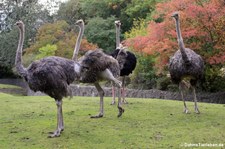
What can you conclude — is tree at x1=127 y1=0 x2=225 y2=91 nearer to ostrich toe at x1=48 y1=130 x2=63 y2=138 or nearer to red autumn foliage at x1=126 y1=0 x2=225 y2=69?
red autumn foliage at x1=126 y1=0 x2=225 y2=69

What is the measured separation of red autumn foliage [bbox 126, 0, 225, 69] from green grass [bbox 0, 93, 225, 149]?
521cm

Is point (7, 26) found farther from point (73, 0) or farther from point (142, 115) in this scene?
point (142, 115)

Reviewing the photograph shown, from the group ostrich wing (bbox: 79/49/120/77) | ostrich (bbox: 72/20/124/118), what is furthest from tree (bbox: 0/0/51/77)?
ostrich wing (bbox: 79/49/120/77)

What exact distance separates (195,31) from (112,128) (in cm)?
835

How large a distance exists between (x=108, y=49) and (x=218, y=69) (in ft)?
38.6

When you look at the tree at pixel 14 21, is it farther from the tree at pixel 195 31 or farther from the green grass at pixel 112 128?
the green grass at pixel 112 128

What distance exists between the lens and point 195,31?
15203 millimetres

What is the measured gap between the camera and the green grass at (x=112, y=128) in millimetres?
6863

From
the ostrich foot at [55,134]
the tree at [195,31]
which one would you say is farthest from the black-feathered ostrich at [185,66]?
the tree at [195,31]

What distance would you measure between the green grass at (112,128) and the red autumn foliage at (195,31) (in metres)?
5.21

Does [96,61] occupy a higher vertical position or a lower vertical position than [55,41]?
lower

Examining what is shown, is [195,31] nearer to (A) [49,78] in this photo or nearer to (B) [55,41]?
(A) [49,78]

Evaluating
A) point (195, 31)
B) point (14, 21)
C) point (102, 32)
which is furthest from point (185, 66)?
point (14, 21)

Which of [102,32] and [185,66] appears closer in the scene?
[185,66]
